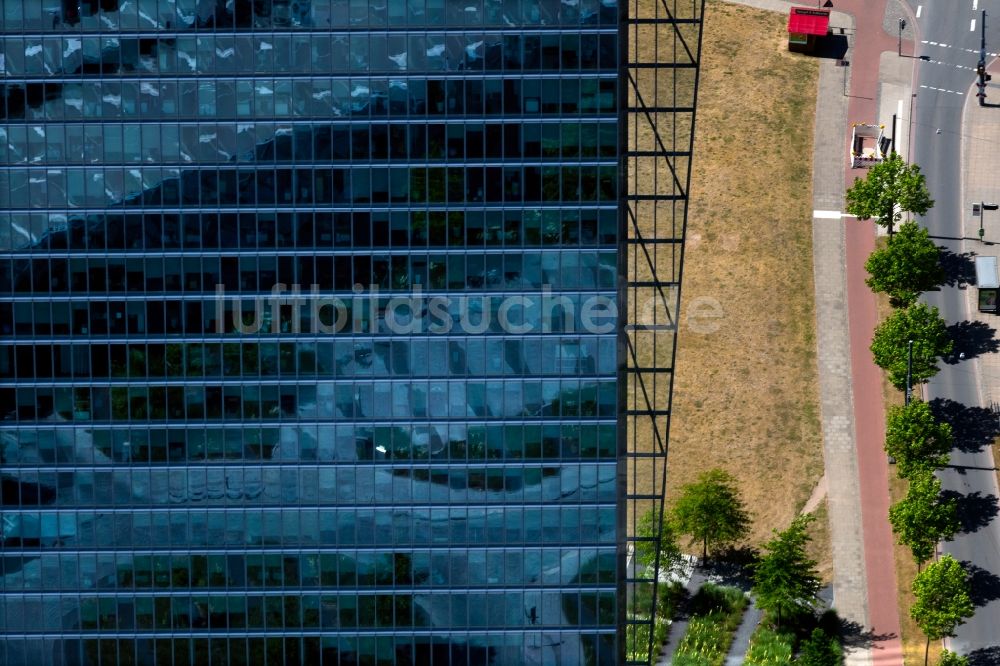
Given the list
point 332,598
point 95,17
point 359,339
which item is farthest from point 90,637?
point 95,17

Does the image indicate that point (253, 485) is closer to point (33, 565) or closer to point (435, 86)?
point (33, 565)

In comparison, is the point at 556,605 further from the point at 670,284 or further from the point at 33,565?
the point at 33,565

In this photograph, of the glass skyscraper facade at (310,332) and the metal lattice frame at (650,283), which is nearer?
the glass skyscraper facade at (310,332)

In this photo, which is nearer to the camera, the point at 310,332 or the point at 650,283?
the point at 310,332

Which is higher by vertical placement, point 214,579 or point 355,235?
point 355,235

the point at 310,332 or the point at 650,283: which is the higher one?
the point at 650,283

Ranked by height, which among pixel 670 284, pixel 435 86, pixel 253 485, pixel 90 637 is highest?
pixel 435 86

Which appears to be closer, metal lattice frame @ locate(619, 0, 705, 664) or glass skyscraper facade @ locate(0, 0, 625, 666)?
glass skyscraper facade @ locate(0, 0, 625, 666)

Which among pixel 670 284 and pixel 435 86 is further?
pixel 670 284
